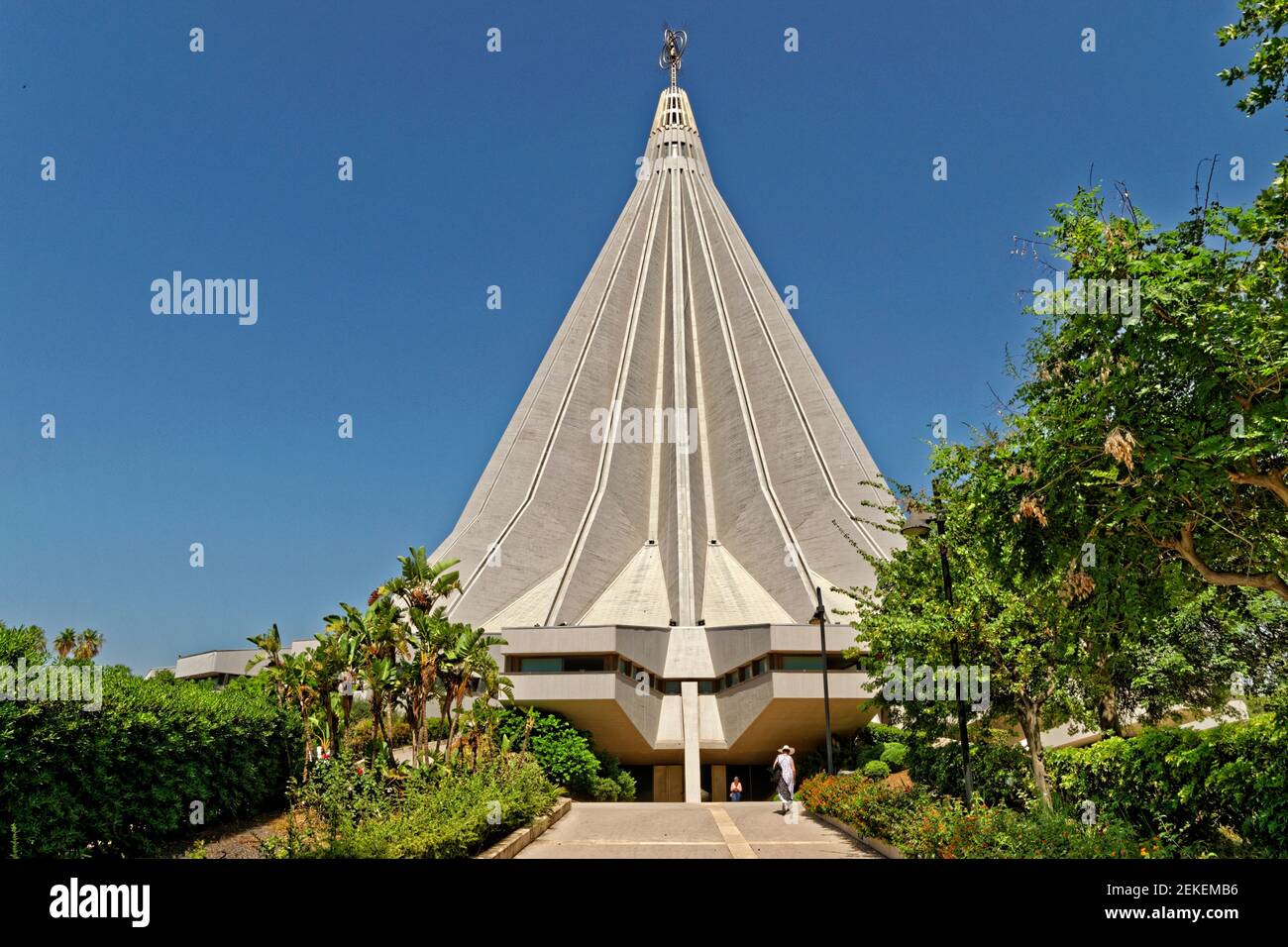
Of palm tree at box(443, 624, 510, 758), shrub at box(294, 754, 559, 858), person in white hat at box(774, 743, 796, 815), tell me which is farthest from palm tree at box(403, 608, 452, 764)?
person in white hat at box(774, 743, 796, 815)

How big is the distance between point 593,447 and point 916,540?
30502 mm

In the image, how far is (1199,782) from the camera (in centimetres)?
791

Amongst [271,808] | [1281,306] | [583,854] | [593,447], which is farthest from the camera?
[593,447]

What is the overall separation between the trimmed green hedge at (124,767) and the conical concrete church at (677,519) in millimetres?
8318

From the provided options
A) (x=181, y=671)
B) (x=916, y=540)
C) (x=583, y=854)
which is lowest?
(x=181, y=671)

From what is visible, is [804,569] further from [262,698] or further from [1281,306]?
[1281,306]

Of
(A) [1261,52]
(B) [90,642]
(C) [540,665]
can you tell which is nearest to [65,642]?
(B) [90,642]

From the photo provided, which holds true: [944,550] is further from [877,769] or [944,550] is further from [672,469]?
[672,469]

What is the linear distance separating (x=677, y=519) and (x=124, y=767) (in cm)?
2690

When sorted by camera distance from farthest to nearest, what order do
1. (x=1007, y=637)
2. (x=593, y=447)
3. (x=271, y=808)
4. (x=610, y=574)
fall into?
(x=593, y=447) → (x=610, y=574) → (x=271, y=808) → (x=1007, y=637)

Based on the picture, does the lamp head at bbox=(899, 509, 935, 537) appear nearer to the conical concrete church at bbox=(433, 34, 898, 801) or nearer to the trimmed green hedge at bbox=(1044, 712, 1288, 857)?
the trimmed green hedge at bbox=(1044, 712, 1288, 857)

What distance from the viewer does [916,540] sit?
13648mm

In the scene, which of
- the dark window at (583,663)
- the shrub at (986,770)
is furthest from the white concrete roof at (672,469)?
the shrub at (986,770)

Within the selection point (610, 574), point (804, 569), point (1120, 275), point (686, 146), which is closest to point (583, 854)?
point (1120, 275)
